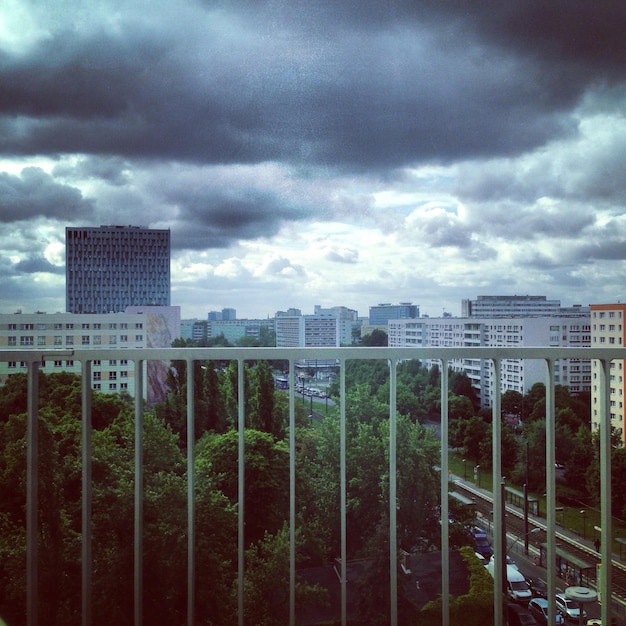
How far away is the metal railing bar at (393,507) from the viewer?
1288mm

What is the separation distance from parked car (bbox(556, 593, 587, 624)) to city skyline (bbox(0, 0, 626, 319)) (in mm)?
5145

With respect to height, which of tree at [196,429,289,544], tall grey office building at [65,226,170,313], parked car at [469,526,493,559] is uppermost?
tall grey office building at [65,226,170,313]

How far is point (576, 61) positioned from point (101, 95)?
23.7 feet

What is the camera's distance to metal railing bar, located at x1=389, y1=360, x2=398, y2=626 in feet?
4.23

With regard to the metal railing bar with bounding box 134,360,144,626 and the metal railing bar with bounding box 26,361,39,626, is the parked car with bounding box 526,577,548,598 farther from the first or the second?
the metal railing bar with bounding box 26,361,39,626

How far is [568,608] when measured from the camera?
4.54 ft

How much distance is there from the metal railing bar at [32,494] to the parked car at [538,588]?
1193 mm

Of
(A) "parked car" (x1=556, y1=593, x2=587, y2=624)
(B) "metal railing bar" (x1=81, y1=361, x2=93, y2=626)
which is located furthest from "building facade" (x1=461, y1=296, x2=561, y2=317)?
(B) "metal railing bar" (x1=81, y1=361, x2=93, y2=626)

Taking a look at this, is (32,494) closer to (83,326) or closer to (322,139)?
(83,326)

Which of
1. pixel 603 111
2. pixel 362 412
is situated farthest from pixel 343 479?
pixel 603 111

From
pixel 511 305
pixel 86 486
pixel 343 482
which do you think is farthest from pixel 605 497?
pixel 511 305

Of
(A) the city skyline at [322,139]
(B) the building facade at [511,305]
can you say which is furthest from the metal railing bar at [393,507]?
(B) the building facade at [511,305]

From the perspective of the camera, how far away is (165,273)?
805cm

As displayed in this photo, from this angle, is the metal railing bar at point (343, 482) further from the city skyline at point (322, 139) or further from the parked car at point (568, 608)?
the city skyline at point (322, 139)
